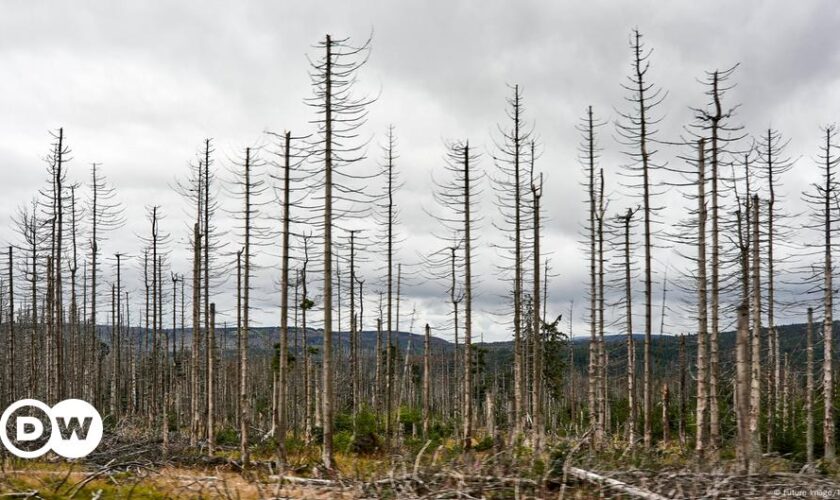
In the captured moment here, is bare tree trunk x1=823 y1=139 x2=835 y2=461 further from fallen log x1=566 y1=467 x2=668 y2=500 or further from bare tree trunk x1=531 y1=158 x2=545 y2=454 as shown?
fallen log x1=566 y1=467 x2=668 y2=500

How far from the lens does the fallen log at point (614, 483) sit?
19.7 ft

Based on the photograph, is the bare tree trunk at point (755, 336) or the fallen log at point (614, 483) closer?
the fallen log at point (614, 483)

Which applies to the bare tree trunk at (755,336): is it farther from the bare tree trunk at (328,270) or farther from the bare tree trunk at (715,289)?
the bare tree trunk at (328,270)

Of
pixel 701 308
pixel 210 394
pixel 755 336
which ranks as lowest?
pixel 210 394

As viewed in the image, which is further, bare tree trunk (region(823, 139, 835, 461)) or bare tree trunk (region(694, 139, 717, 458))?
bare tree trunk (region(823, 139, 835, 461))

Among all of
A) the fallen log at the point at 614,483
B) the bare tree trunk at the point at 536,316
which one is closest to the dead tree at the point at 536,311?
the bare tree trunk at the point at 536,316

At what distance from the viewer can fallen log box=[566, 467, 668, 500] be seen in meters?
6.01

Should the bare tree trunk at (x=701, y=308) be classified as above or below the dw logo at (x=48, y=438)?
above

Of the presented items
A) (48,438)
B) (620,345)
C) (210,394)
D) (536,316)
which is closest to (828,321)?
(620,345)

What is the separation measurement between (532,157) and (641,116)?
3.62 metres

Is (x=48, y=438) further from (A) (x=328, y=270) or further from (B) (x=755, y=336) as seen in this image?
(B) (x=755, y=336)

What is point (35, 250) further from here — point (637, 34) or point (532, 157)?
point (637, 34)

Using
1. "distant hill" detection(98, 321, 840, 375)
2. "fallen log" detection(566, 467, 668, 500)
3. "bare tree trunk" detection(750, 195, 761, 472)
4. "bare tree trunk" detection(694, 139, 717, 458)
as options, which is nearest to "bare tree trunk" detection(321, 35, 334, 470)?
"distant hill" detection(98, 321, 840, 375)

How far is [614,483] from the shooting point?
21.6 feet
